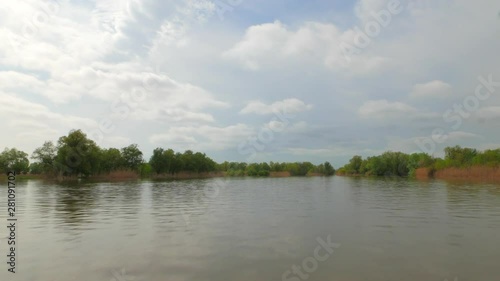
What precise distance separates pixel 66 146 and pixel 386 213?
11114 centimetres

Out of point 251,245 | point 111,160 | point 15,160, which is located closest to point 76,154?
point 111,160

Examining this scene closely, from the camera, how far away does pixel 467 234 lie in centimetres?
1792

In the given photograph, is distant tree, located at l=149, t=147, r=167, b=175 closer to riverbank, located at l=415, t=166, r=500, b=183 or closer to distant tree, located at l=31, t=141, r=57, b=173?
distant tree, located at l=31, t=141, r=57, b=173

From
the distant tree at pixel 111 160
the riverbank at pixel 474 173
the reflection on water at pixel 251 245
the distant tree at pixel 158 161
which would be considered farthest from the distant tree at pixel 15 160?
the riverbank at pixel 474 173

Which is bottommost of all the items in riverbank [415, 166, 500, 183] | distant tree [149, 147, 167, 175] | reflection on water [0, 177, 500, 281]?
reflection on water [0, 177, 500, 281]

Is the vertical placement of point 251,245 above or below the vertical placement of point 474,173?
below

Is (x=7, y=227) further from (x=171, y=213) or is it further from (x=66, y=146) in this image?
(x=66, y=146)

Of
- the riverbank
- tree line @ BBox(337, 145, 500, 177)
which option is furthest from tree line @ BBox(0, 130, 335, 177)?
the riverbank

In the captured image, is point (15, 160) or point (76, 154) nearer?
point (76, 154)

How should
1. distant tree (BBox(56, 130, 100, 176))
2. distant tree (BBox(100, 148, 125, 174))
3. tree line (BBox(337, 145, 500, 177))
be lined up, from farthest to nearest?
distant tree (BBox(100, 148, 125, 174)) → tree line (BBox(337, 145, 500, 177)) → distant tree (BBox(56, 130, 100, 176))

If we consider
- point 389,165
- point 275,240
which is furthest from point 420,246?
point 389,165

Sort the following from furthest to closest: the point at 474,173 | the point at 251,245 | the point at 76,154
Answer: the point at 76,154, the point at 474,173, the point at 251,245

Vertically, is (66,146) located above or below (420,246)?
above

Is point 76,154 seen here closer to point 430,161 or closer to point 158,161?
point 158,161
